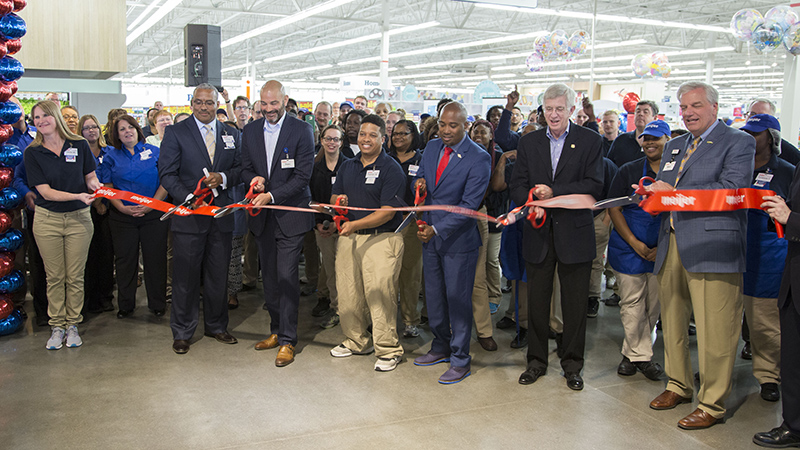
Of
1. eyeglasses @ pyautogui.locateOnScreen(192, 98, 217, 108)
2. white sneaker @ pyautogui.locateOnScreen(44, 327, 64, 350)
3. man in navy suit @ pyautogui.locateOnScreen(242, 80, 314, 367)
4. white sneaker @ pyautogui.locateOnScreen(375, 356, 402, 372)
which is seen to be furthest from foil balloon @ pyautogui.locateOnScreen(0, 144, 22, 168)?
white sneaker @ pyautogui.locateOnScreen(375, 356, 402, 372)

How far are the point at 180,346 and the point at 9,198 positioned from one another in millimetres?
1738

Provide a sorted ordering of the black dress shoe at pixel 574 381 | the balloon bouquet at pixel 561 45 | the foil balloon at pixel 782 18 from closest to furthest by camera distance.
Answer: the black dress shoe at pixel 574 381 < the foil balloon at pixel 782 18 < the balloon bouquet at pixel 561 45

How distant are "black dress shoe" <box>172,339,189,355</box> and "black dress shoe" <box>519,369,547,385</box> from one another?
2.41 metres

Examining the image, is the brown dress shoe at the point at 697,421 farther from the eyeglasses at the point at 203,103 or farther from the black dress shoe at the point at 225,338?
the eyeglasses at the point at 203,103

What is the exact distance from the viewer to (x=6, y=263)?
457 cm

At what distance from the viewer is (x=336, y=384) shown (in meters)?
3.89

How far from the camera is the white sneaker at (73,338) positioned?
448cm

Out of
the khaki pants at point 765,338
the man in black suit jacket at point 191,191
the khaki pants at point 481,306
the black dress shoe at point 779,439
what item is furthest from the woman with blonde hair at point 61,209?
the khaki pants at point 765,338

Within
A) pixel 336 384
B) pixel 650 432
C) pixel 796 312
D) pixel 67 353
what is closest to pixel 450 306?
pixel 336 384

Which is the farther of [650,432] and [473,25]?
[473,25]

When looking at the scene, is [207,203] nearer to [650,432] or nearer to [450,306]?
[450,306]

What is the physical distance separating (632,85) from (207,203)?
1756cm

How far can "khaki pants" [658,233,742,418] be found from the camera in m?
3.29

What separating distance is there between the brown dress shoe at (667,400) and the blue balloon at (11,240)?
4685mm
